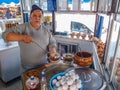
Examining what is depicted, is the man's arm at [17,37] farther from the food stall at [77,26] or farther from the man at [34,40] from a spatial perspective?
the food stall at [77,26]

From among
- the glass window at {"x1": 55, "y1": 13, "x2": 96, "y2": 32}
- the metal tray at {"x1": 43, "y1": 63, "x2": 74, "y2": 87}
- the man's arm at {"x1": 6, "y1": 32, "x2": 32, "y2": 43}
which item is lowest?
the metal tray at {"x1": 43, "y1": 63, "x2": 74, "y2": 87}

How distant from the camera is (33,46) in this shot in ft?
5.02

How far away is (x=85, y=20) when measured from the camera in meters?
2.73

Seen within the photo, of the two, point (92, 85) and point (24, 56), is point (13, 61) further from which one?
point (92, 85)

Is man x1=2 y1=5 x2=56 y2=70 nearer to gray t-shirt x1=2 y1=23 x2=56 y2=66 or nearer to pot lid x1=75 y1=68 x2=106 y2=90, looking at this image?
gray t-shirt x1=2 y1=23 x2=56 y2=66

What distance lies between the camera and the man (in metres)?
1.50

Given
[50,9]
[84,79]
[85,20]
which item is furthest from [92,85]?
[50,9]

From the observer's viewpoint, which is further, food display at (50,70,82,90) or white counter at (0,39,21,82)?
white counter at (0,39,21,82)

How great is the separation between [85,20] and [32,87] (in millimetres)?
2080

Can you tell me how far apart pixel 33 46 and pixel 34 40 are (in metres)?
0.07

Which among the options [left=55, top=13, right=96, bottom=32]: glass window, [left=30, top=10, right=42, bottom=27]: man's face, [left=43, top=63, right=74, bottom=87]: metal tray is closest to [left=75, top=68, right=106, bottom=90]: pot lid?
[left=43, top=63, right=74, bottom=87]: metal tray

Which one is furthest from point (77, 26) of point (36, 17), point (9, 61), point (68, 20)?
point (9, 61)

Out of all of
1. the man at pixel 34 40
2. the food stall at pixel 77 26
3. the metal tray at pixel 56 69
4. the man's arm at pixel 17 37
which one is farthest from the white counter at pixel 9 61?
the metal tray at pixel 56 69

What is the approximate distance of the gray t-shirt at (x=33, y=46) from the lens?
1.52m
